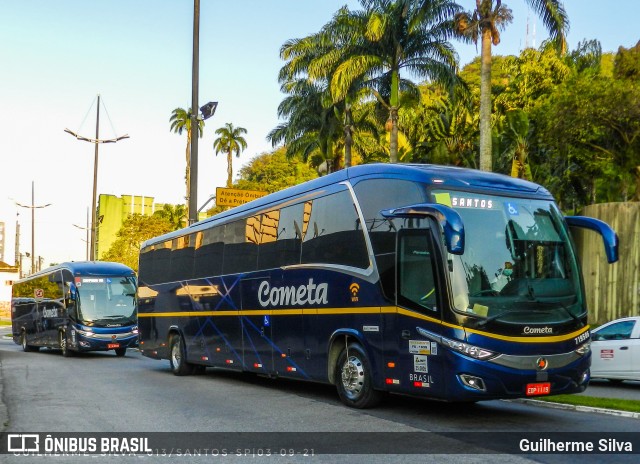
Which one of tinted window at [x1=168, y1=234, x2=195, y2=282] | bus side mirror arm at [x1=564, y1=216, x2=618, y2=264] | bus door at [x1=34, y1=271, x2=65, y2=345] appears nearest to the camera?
bus side mirror arm at [x1=564, y1=216, x2=618, y2=264]

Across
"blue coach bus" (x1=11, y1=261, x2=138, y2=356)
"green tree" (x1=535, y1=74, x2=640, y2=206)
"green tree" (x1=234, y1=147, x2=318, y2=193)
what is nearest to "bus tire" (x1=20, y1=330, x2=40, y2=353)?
"blue coach bus" (x1=11, y1=261, x2=138, y2=356)

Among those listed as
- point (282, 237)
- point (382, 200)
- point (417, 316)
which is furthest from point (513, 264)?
point (282, 237)

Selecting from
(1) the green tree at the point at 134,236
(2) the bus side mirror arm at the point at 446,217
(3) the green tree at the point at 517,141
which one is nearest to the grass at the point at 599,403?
(2) the bus side mirror arm at the point at 446,217

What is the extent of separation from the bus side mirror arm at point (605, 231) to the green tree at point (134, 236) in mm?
58003

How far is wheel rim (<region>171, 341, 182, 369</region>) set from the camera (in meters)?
19.9

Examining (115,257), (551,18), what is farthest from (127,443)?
(115,257)

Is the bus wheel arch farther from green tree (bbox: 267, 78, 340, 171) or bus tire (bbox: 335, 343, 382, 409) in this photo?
green tree (bbox: 267, 78, 340, 171)

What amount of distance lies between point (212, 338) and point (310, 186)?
5315mm

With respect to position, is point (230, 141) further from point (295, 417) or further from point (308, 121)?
point (295, 417)

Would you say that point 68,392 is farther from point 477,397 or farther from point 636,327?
point 636,327

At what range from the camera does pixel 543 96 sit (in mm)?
42562

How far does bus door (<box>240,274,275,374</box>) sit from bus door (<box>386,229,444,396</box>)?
168 inches

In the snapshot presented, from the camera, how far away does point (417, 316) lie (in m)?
10.8

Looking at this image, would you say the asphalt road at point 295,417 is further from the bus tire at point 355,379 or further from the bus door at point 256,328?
the bus door at point 256,328
